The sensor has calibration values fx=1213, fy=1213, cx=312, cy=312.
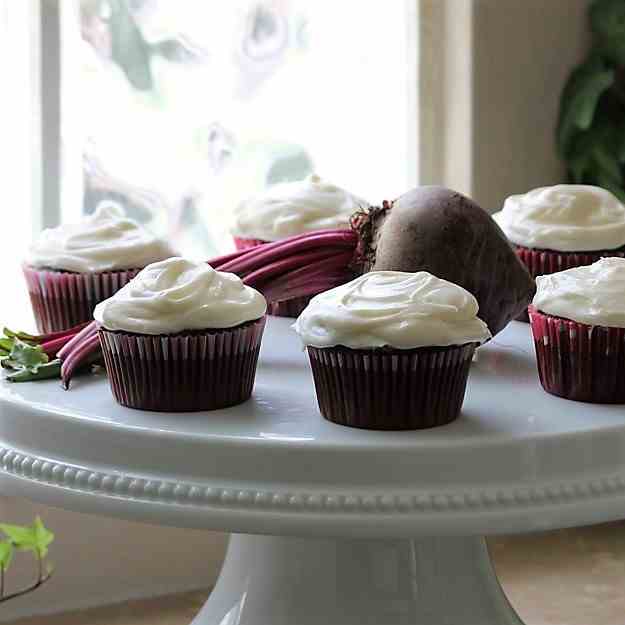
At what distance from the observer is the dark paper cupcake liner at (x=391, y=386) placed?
3.83 feet

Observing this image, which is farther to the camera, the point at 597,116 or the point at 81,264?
the point at 597,116

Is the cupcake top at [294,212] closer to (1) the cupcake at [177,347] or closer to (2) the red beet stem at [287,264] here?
(2) the red beet stem at [287,264]

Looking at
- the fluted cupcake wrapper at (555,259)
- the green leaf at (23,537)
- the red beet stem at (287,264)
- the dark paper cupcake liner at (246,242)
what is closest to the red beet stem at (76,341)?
the red beet stem at (287,264)

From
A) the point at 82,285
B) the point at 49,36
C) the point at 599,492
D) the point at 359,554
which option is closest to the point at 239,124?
the point at 49,36

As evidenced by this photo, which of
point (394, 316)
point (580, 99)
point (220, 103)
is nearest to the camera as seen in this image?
point (394, 316)

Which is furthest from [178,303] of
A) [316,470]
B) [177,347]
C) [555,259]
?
[555,259]

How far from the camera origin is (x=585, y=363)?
4.19 ft

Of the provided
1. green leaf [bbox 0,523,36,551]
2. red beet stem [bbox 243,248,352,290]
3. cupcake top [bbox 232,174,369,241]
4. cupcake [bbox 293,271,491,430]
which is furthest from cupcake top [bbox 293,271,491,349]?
green leaf [bbox 0,523,36,551]

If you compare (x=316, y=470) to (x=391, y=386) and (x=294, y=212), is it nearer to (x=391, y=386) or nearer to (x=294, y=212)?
(x=391, y=386)

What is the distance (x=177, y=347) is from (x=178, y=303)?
0.15ft

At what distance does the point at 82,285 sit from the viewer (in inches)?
63.6

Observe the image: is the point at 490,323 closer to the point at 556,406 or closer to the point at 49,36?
the point at 556,406

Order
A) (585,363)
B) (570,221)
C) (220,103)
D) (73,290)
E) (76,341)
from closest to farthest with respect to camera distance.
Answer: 1. (585,363)
2. (76,341)
3. (73,290)
4. (570,221)
5. (220,103)

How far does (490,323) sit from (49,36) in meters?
1.50
